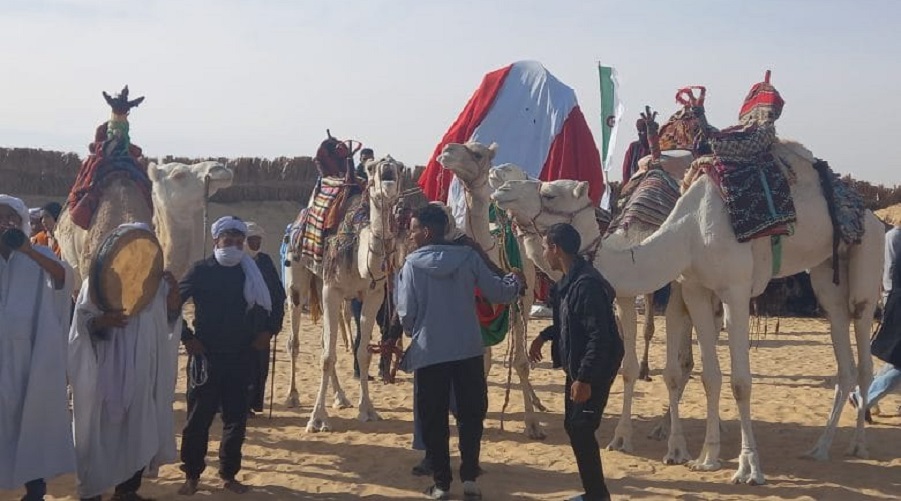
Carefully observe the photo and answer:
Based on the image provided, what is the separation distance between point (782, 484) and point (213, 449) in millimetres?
4160

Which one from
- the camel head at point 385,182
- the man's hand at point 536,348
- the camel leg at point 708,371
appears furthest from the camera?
the camel head at point 385,182

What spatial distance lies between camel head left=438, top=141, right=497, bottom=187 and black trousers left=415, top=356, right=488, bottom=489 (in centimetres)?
203

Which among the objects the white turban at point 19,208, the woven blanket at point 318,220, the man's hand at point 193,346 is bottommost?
the man's hand at point 193,346

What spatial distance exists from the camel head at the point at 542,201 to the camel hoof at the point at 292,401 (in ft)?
11.5

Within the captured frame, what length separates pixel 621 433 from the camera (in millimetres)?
7824

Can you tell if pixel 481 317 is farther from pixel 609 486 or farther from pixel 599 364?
pixel 599 364

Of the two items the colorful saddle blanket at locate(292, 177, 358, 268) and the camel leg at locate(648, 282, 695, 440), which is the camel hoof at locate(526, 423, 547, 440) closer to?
the camel leg at locate(648, 282, 695, 440)

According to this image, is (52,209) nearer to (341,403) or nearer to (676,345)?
(341,403)

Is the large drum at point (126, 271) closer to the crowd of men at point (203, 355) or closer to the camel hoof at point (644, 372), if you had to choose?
the crowd of men at point (203, 355)

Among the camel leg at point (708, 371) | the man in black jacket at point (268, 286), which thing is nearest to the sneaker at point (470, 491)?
the camel leg at point (708, 371)

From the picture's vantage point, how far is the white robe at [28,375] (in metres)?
5.35

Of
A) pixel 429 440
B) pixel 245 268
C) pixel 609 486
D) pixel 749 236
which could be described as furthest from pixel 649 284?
pixel 245 268

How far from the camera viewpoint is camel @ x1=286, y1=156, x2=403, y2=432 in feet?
27.2

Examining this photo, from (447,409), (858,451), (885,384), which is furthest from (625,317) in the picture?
(885,384)
